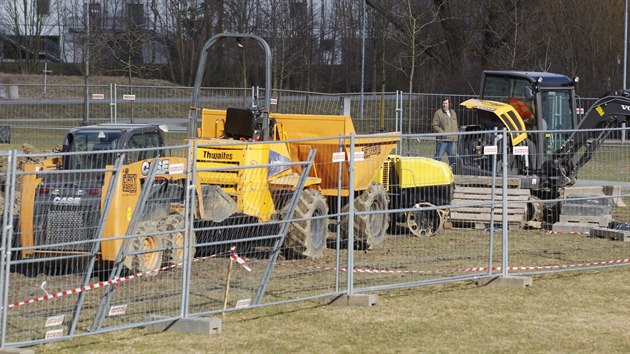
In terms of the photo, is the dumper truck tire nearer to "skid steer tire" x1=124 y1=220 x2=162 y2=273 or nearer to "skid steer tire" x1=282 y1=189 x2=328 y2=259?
"skid steer tire" x1=282 y1=189 x2=328 y2=259

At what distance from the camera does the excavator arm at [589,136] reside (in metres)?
19.3

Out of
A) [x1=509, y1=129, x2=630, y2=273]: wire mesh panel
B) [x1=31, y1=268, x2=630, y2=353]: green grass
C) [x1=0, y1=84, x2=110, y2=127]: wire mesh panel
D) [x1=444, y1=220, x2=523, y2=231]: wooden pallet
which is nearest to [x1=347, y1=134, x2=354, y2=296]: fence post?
[x1=31, y1=268, x2=630, y2=353]: green grass

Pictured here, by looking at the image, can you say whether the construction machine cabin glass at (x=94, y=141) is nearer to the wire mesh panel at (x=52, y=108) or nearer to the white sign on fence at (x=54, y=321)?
the white sign on fence at (x=54, y=321)

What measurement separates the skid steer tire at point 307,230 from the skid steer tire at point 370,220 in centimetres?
64

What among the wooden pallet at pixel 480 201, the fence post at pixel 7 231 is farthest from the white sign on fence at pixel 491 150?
the fence post at pixel 7 231

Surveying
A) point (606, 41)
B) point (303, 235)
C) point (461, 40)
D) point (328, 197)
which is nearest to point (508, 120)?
point (328, 197)

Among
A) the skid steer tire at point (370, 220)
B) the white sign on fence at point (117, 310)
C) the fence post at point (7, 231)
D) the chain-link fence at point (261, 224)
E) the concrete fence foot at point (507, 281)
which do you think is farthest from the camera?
the skid steer tire at point (370, 220)

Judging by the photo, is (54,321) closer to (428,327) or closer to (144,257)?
(144,257)

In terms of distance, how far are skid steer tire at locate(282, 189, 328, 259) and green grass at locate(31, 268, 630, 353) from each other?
1845mm

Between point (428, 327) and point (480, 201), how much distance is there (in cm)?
698

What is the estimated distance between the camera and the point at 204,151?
14.4 meters

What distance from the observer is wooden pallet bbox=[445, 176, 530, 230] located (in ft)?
55.4

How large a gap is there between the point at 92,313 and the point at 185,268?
1.18 m

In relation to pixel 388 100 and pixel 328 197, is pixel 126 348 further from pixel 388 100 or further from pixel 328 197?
pixel 388 100
